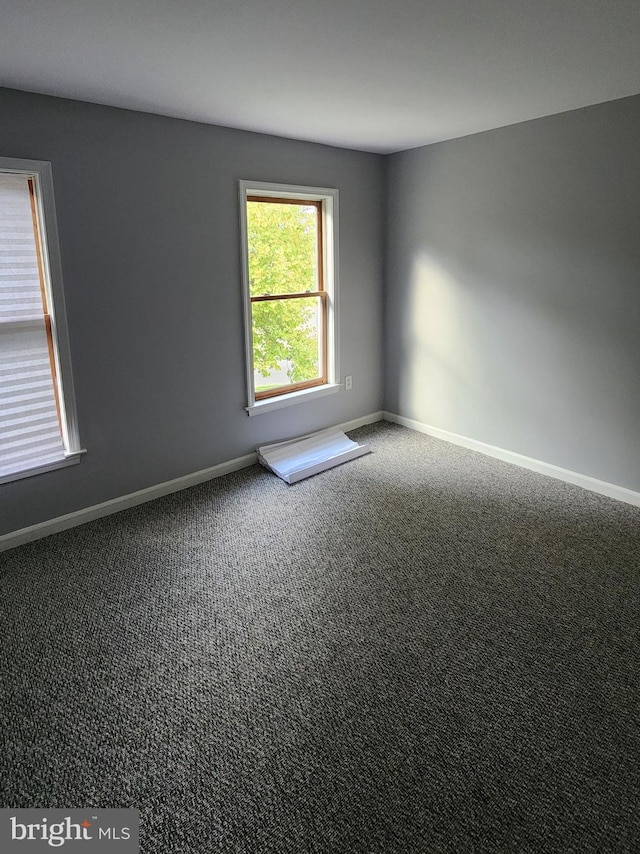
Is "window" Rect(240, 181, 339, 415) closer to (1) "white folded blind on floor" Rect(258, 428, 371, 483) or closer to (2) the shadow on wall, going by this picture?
(1) "white folded blind on floor" Rect(258, 428, 371, 483)

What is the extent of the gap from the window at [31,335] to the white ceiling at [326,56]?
52 centimetres

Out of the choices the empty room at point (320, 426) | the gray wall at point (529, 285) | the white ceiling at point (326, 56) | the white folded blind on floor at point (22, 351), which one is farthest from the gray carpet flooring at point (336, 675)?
the white ceiling at point (326, 56)

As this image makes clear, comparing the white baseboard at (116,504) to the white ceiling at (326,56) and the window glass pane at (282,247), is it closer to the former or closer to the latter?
the window glass pane at (282,247)

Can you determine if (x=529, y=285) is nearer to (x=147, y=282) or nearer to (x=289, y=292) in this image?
(x=289, y=292)

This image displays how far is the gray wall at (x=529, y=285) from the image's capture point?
324cm

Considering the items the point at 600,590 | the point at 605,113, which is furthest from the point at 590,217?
the point at 600,590

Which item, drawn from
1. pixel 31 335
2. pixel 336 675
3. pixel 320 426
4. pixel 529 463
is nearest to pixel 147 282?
pixel 31 335

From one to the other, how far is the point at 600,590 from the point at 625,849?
1.27m

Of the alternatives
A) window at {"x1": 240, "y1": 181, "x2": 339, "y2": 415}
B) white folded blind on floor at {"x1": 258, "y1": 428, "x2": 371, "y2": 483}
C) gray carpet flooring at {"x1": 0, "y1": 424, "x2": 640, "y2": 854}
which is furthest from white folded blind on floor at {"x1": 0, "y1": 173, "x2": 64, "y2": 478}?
white folded blind on floor at {"x1": 258, "y1": 428, "x2": 371, "y2": 483}

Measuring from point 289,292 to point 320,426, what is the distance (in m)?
1.10

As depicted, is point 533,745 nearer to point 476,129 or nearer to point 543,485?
point 543,485

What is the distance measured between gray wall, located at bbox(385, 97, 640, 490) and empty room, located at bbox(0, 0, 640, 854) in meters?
0.02

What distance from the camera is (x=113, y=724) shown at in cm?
190

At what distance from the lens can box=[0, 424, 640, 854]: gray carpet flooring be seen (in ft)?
5.26
